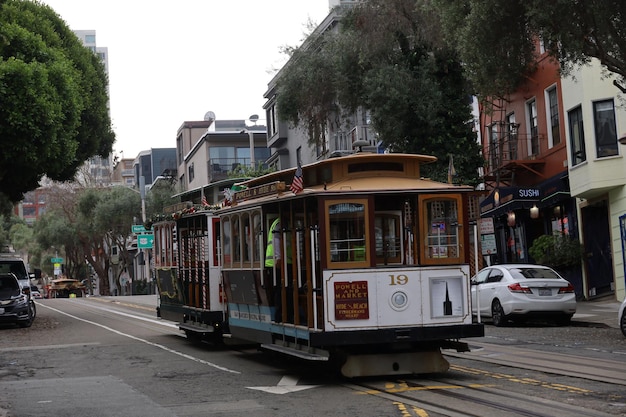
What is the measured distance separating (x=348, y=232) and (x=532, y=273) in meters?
11.1

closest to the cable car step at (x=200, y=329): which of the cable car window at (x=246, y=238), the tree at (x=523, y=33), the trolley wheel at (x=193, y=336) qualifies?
the trolley wheel at (x=193, y=336)

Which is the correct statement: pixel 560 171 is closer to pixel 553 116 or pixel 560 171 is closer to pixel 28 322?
pixel 553 116

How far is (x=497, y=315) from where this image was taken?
73.3ft

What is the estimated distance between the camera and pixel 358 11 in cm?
3025

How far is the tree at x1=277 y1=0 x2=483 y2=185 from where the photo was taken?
95.6 ft

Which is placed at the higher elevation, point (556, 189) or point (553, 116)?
point (553, 116)

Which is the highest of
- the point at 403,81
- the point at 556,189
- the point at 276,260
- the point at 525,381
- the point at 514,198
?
the point at 403,81

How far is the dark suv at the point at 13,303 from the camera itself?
26.0 m

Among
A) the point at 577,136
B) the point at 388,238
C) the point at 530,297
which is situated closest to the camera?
the point at 388,238

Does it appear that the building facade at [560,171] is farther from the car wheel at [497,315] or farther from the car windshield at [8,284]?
the car windshield at [8,284]

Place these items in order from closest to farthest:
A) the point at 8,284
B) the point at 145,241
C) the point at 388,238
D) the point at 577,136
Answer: the point at 388,238
the point at 8,284
the point at 577,136
the point at 145,241

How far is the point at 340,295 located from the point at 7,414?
4.31m

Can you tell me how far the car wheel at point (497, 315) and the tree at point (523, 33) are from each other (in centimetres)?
550

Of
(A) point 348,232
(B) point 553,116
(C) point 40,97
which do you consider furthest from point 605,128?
(A) point 348,232
